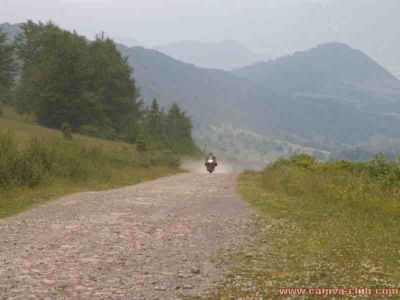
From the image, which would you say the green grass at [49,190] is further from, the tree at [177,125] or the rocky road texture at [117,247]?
the tree at [177,125]

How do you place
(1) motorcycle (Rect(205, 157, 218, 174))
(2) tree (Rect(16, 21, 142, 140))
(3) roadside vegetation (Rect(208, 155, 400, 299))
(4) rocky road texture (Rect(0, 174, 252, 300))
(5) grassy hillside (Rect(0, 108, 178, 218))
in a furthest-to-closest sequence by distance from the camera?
(2) tree (Rect(16, 21, 142, 140)) → (1) motorcycle (Rect(205, 157, 218, 174)) → (5) grassy hillside (Rect(0, 108, 178, 218)) → (3) roadside vegetation (Rect(208, 155, 400, 299)) → (4) rocky road texture (Rect(0, 174, 252, 300))

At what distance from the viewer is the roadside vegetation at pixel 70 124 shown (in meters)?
26.1

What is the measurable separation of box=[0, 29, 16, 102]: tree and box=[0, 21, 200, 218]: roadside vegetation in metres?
0.19

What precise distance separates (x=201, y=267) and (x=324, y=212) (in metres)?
9.59

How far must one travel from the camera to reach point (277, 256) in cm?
1102

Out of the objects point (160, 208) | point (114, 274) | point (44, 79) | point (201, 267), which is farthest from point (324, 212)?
point (44, 79)

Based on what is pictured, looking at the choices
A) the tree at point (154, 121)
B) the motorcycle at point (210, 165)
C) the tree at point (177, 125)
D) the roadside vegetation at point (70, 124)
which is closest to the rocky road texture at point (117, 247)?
the roadside vegetation at point (70, 124)

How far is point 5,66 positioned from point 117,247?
8906 cm

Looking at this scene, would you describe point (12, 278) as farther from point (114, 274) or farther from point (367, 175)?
point (367, 175)

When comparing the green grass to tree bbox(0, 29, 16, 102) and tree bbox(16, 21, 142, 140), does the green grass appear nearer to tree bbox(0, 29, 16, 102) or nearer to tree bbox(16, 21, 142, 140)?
tree bbox(16, 21, 142, 140)

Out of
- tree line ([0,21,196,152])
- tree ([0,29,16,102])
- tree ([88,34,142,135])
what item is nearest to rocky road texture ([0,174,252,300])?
tree line ([0,21,196,152])

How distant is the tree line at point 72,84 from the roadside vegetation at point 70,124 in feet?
0.56

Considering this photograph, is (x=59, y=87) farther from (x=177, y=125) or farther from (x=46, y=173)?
(x=46, y=173)

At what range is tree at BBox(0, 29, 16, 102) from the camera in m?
88.8
